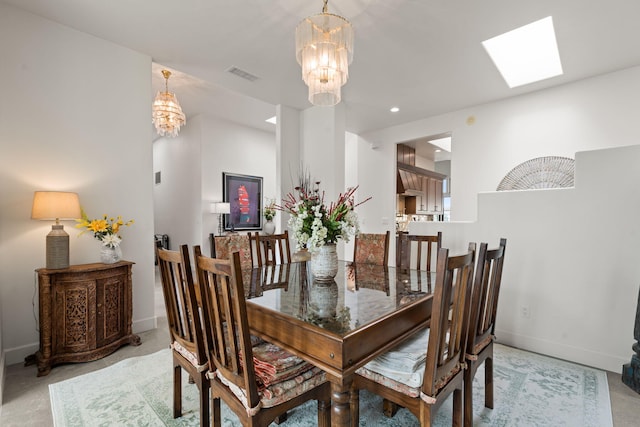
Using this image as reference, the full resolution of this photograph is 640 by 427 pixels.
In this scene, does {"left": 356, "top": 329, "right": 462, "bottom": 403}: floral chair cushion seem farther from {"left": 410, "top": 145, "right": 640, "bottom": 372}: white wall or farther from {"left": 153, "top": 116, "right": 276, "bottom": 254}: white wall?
{"left": 153, "top": 116, "right": 276, "bottom": 254}: white wall

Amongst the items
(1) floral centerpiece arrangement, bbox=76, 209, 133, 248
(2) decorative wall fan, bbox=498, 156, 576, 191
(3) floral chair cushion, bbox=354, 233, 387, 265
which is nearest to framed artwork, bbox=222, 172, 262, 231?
(1) floral centerpiece arrangement, bbox=76, 209, 133, 248

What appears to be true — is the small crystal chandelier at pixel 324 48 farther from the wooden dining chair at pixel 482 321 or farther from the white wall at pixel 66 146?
the white wall at pixel 66 146

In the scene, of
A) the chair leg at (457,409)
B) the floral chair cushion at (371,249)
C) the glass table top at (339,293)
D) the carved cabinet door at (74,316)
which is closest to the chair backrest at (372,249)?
the floral chair cushion at (371,249)

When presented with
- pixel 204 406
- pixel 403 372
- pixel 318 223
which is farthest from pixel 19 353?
pixel 403 372

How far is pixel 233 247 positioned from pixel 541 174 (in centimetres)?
416

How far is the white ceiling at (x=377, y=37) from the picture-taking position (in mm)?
2391

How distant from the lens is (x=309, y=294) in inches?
66.6

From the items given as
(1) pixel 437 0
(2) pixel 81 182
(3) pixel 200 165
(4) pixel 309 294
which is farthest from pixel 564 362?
(3) pixel 200 165

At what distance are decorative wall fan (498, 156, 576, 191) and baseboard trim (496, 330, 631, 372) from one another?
7.10 feet

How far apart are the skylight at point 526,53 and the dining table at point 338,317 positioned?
9.08ft

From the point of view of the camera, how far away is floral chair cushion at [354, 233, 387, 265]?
2887 millimetres

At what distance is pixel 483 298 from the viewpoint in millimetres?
1581

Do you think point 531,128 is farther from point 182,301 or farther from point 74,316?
point 74,316

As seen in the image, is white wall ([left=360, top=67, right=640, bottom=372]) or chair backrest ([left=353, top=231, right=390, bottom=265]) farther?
chair backrest ([left=353, top=231, right=390, bottom=265])
